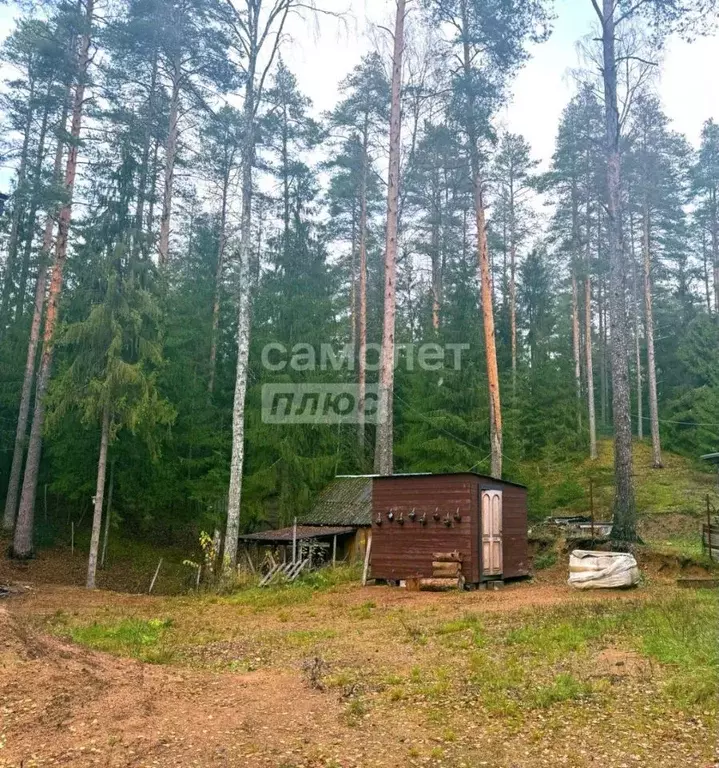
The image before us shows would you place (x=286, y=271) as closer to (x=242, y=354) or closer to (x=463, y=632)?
(x=242, y=354)

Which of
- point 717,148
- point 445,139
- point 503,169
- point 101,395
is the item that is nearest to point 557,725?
point 101,395

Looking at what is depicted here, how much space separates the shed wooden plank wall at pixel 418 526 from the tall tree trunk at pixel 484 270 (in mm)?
4245

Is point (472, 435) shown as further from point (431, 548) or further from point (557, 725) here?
point (557, 725)

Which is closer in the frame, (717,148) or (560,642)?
(560,642)

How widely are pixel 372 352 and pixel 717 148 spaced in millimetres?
20503

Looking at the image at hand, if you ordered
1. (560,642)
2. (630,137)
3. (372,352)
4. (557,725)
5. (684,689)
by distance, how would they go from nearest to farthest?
(557,725), (684,689), (560,642), (630,137), (372,352)

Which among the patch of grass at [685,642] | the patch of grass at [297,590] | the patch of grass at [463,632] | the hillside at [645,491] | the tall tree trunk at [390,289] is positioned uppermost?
the tall tree trunk at [390,289]

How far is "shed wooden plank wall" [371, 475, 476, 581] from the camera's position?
1455 cm

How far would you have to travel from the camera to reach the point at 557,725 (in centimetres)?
518

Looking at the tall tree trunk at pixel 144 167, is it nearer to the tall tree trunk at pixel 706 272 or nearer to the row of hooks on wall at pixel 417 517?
the row of hooks on wall at pixel 417 517

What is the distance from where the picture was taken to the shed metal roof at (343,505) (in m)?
19.5

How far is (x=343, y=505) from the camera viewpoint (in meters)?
20.7

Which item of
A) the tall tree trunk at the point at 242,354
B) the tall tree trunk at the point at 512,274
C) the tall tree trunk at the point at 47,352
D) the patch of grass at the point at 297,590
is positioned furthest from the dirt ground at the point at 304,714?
the tall tree trunk at the point at 512,274

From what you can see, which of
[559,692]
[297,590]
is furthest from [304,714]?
[297,590]
